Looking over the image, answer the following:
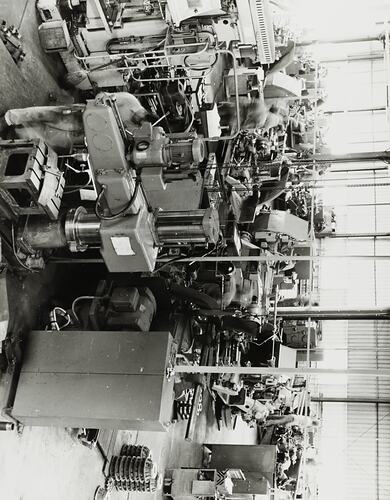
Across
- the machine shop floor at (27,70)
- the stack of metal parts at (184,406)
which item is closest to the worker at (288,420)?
the stack of metal parts at (184,406)

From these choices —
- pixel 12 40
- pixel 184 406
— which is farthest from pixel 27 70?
pixel 184 406

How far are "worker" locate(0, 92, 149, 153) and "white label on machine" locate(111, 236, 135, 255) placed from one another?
109 centimetres

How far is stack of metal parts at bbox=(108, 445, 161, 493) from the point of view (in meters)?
5.39

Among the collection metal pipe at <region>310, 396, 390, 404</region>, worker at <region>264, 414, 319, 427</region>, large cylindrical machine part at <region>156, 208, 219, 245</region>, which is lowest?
worker at <region>264, 414, 319, 427</region>

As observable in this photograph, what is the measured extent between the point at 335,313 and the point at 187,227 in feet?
8.81

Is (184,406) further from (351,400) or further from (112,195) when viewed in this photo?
(351,400)

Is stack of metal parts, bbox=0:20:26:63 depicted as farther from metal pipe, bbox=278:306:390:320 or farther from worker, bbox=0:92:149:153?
metal pipe, bbox=278:306:390:320

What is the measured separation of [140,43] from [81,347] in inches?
116

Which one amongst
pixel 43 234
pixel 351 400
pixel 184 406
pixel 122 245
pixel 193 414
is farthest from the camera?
pixel 351 400

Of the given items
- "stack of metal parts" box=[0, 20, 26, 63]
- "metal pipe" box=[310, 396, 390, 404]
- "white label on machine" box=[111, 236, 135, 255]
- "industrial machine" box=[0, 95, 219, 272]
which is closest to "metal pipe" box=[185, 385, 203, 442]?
"industrial machine" box=[0, 95, 219, 272]

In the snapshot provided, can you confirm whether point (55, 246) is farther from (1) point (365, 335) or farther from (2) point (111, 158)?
(1) point (365, 335)

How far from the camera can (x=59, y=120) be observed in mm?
4625

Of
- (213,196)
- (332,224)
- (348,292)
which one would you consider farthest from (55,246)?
(348,292)

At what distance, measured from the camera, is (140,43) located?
5.14 metres
